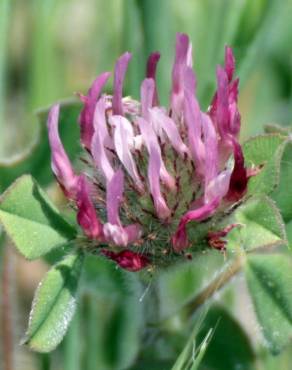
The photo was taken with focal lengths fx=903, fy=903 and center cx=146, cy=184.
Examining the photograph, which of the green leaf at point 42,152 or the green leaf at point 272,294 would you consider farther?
the green leaf at point 42,152

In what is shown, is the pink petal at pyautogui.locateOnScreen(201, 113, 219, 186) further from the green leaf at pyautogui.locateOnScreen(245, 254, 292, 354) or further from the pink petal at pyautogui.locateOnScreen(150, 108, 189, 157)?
the green leaf at pyautogui.locateOnScreen(245, 254, 292, 354)

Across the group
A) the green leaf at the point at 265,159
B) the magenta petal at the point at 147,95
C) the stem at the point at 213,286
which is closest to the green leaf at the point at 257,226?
the green leaf at the point at 265,159

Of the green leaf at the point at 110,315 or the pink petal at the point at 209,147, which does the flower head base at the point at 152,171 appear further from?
the green leaf at the point at 110,315

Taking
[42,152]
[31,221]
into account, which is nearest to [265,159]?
[31,221]

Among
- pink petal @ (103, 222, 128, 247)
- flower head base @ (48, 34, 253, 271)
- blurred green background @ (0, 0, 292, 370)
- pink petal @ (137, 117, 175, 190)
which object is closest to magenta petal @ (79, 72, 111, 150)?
flower head base @ (48, 34, 253, 271)

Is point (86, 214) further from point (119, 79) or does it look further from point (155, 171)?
point (119, 79)
